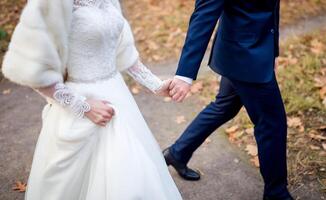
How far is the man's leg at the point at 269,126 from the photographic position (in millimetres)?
2918

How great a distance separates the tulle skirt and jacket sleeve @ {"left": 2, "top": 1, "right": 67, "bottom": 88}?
0.26 metres

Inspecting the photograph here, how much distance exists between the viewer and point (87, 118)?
2326 mm

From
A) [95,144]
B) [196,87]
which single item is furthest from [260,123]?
[196,87]

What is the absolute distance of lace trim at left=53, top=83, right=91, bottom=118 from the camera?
2223 millimetres

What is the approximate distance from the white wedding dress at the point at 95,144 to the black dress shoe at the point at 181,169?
1148mm

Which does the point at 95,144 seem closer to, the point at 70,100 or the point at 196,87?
the point at 70,100

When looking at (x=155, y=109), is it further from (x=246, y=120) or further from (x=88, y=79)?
(x=88, y=79)

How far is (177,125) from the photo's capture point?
4.56m

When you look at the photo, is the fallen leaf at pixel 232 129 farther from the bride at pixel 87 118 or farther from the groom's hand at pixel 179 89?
the bride at pixel 87 118

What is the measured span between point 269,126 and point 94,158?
1212 millimetres

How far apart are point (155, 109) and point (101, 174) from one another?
2570 mm

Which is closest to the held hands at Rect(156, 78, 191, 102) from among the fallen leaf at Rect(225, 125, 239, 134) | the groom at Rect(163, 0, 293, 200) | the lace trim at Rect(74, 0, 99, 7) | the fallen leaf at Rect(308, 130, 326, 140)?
the groom at Rect(163, 0, 293, 200)

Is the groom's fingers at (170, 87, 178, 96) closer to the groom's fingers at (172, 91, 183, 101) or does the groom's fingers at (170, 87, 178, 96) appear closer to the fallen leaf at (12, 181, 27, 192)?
the groom's fingers at (172, 91, 183, 101)

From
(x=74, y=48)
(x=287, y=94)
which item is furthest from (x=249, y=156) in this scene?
(x=74, y=48)
